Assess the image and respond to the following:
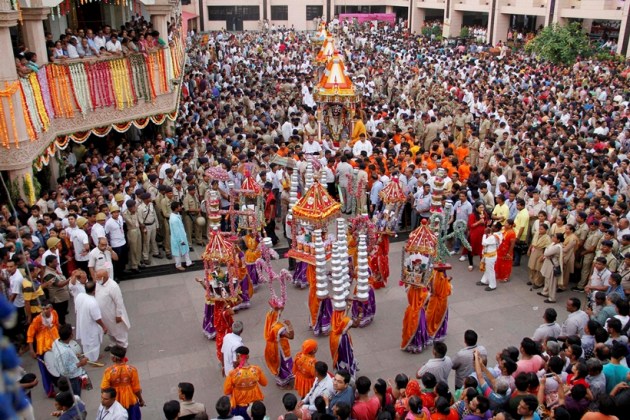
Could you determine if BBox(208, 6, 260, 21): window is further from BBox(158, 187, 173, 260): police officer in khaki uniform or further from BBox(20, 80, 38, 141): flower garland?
BBox(158, 187, 173, 260): police officer in khaki uniform

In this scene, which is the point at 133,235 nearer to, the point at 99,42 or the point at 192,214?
the point at 192,214

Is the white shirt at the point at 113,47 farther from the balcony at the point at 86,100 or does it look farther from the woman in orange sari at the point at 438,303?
the woman in orange sari at the point at 438,303

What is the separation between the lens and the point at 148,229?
34.2ft

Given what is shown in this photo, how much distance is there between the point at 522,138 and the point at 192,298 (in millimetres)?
9185

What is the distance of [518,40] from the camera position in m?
33.2

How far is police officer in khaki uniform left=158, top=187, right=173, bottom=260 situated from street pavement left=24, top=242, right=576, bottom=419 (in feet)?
2.48

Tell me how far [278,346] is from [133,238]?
13.6 ft

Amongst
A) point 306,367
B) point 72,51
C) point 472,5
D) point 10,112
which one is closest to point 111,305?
point 306,367

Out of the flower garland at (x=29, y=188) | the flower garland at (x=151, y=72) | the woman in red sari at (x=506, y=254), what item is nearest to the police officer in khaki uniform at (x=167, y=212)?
the flower garland at (x=29, y=188)

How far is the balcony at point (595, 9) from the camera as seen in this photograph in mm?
27513

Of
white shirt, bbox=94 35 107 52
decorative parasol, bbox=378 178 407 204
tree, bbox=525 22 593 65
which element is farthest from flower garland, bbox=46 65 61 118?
tree, bbox=525 22 593 65

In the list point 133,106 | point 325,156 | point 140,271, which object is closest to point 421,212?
point 325,156

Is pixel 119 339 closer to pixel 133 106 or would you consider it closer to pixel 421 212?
pixel 421 212

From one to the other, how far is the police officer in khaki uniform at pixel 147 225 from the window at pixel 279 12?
41512 mm
